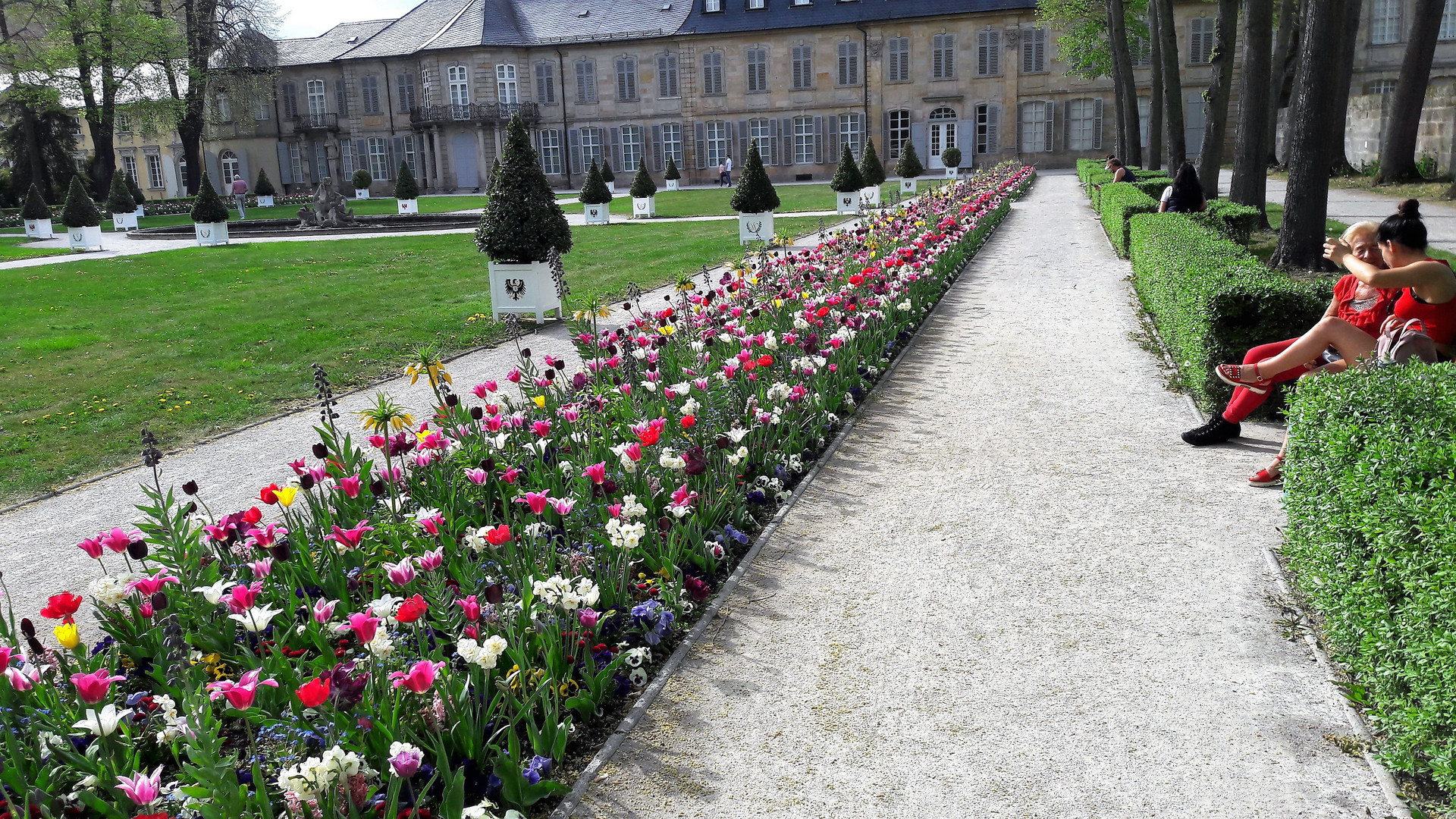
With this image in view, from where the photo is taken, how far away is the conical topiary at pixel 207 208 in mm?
23234

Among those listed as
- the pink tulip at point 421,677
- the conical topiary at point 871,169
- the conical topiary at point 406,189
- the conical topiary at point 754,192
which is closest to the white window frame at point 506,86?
the conical topiary at point 406,189

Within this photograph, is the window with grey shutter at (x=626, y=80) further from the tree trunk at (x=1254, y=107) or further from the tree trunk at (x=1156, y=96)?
the tree trunk at (x=1254, y=107)

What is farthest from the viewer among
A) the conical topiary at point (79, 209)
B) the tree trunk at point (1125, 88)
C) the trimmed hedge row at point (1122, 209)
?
the tree trunk at point (1125, 88)

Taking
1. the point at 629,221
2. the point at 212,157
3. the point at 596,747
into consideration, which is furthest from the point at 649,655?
the point at 212,157

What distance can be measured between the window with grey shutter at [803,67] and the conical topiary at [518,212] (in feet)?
110

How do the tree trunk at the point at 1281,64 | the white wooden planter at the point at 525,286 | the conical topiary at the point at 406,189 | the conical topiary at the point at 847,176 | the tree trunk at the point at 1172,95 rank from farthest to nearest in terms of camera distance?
the conical topiary at the point at 406,189, the conical topiary at the point at 847,176, the tree trunk at the point at 1172,95, the tree trunk at the point at 1281,64, the white wooden planter at the point at 525,286

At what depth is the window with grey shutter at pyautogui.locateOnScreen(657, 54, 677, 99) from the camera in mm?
43438

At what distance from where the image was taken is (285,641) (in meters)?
3.10

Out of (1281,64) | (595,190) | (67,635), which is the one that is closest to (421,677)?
(67,635)

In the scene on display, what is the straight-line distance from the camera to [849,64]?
41.7 meters

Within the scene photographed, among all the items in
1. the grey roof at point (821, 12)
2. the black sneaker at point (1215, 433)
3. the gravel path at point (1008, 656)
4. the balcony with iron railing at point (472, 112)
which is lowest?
the gravel path at point (1008, 656)

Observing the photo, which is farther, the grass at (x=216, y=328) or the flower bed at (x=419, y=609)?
the grass at (x=216, y=328)

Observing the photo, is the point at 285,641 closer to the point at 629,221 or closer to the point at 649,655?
the point at 649,655

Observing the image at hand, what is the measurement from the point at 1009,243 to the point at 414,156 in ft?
119
